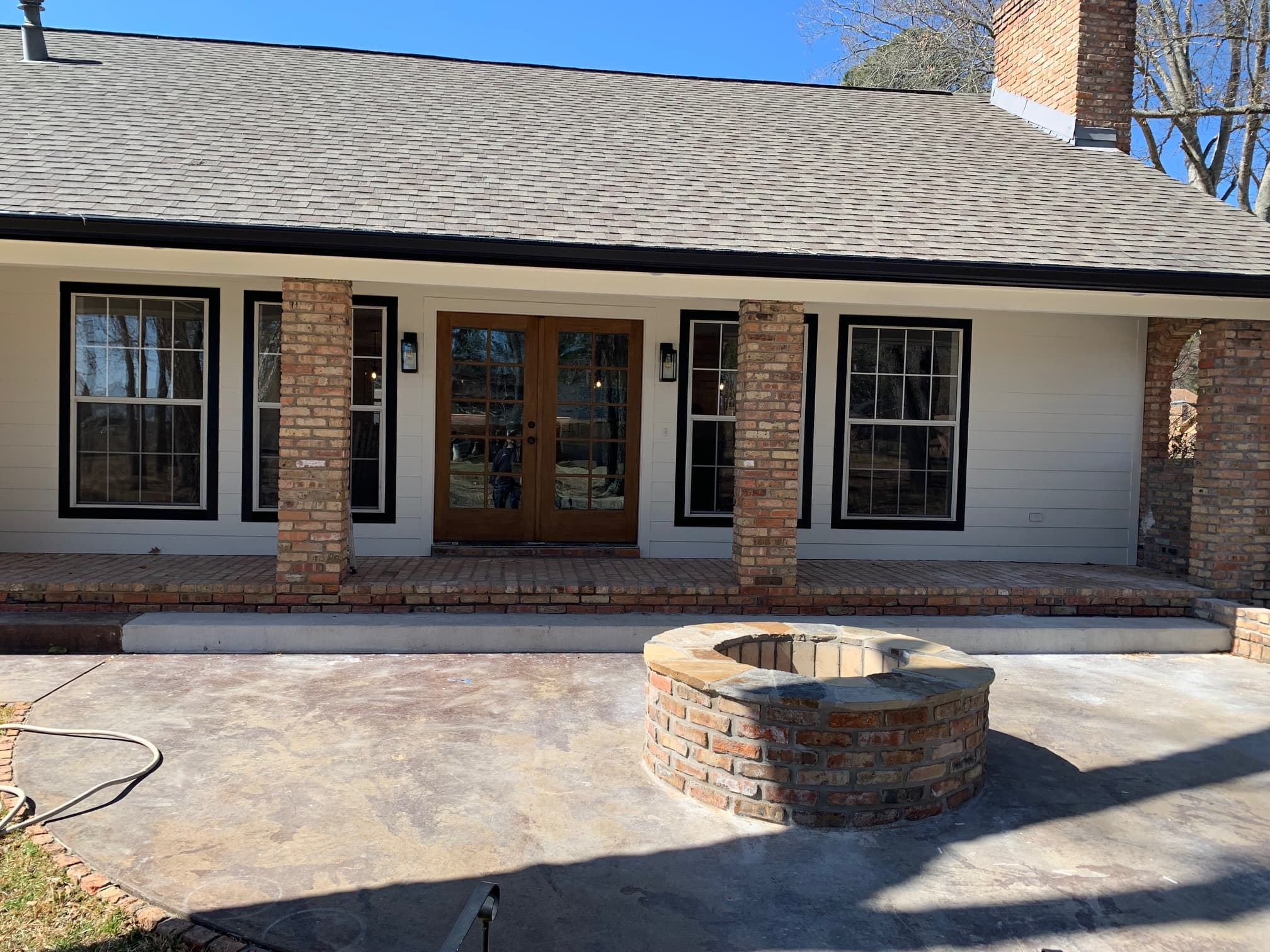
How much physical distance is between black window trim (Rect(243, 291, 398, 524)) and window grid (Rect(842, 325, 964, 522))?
4.11 metres

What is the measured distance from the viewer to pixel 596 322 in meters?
8.34

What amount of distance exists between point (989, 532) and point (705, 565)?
9.58ft

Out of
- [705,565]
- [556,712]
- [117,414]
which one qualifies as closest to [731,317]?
[705,565]

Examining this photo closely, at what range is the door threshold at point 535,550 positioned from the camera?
8078 millimetres

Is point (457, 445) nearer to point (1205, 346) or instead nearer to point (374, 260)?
point (374, 260)

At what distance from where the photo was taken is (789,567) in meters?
Result: 6.79

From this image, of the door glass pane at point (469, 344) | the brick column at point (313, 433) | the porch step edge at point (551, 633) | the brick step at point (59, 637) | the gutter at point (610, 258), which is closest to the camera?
the gutter at point (610, 258)

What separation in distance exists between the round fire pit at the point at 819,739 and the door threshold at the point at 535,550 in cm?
402

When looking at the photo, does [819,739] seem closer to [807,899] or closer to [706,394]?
[807,899]

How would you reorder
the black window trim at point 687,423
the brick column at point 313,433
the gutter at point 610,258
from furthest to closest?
the black window trim at point 687,423, the brick column at point 313,433, the gutter at point 610,258

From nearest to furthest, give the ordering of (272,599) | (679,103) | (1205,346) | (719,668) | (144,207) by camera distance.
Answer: (719,668) → (144,207) → (272,599) → (1205,346) → (679,103)

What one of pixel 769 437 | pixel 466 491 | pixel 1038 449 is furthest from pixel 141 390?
pixel 1038 449

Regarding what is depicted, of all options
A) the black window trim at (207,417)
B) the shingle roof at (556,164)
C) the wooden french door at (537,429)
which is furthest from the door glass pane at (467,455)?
the shingle roof at (556,164)

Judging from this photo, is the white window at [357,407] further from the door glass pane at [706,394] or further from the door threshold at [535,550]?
the door glass pane at [706,394]
